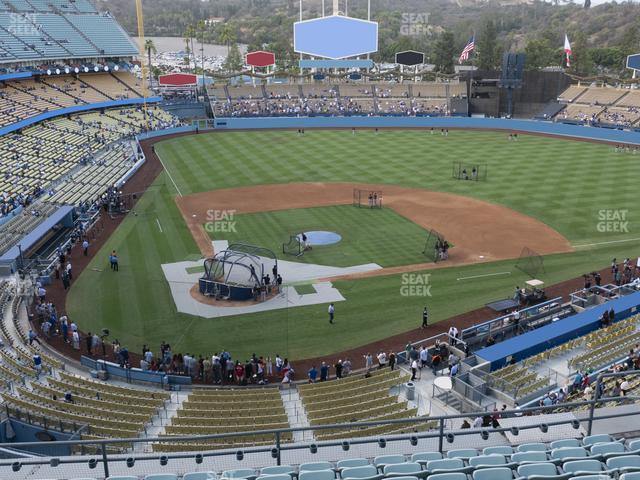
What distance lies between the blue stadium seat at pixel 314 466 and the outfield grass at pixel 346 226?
14182mm

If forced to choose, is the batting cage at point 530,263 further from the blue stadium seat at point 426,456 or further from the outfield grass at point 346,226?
the blue stadium seat at point 426,456

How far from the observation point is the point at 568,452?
31.7 feet

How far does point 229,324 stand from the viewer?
85.2 ft

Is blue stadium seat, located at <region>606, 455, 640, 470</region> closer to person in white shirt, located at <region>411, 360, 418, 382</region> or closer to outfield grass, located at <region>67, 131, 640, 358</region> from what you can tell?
person in white shirt, located at <region>411, 360, 418, 382</region>

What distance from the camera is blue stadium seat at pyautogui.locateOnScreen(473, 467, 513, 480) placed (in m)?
8.72

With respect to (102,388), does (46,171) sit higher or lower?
higher

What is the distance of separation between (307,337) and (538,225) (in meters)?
20.6

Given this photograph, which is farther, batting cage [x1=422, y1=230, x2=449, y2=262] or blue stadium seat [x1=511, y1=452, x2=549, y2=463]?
batting cage [x1=422, y1=230, x2=449, y2=262]

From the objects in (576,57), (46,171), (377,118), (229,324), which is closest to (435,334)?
(229,324)

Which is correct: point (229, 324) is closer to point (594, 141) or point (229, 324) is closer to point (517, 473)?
point (517, 473)

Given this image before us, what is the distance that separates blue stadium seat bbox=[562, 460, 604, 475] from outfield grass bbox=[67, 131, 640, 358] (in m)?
15.4

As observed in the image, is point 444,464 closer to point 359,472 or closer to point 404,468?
point 404,468

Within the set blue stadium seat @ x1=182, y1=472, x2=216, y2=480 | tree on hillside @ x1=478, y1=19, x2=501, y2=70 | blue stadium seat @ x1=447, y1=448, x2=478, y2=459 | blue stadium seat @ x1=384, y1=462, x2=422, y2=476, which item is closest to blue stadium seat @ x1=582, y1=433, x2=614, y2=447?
blue stadium seat @ x1=447, y1=448, x2=478, y2=459

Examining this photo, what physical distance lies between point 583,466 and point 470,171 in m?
45.5
